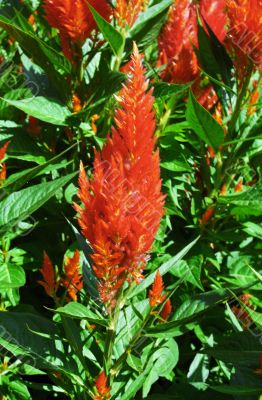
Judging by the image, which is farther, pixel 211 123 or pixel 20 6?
pixel 20 6

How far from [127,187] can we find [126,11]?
1079mm

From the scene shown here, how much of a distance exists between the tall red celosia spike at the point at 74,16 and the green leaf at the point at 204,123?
52 cm

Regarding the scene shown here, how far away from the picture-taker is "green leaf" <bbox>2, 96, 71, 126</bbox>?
2227 mm

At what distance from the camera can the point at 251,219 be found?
103 inches

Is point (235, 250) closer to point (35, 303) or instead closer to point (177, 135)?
point (177, 135)

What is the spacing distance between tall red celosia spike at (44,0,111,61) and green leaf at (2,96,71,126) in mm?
255

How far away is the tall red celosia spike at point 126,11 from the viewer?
7.28ft

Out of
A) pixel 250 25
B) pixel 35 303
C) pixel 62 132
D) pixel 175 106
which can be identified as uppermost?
pixel 250 25

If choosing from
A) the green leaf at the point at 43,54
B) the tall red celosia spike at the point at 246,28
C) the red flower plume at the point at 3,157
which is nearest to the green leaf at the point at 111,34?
the green leaf at the point at 43,54

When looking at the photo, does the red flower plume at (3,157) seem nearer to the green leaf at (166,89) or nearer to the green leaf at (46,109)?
the green leaf at (46,109)

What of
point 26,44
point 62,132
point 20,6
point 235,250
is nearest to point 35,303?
point 62,132

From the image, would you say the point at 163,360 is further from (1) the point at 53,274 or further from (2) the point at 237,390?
(1) the point at 53,274

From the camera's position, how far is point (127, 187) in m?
1.46

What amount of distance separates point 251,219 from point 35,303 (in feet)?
3.61
